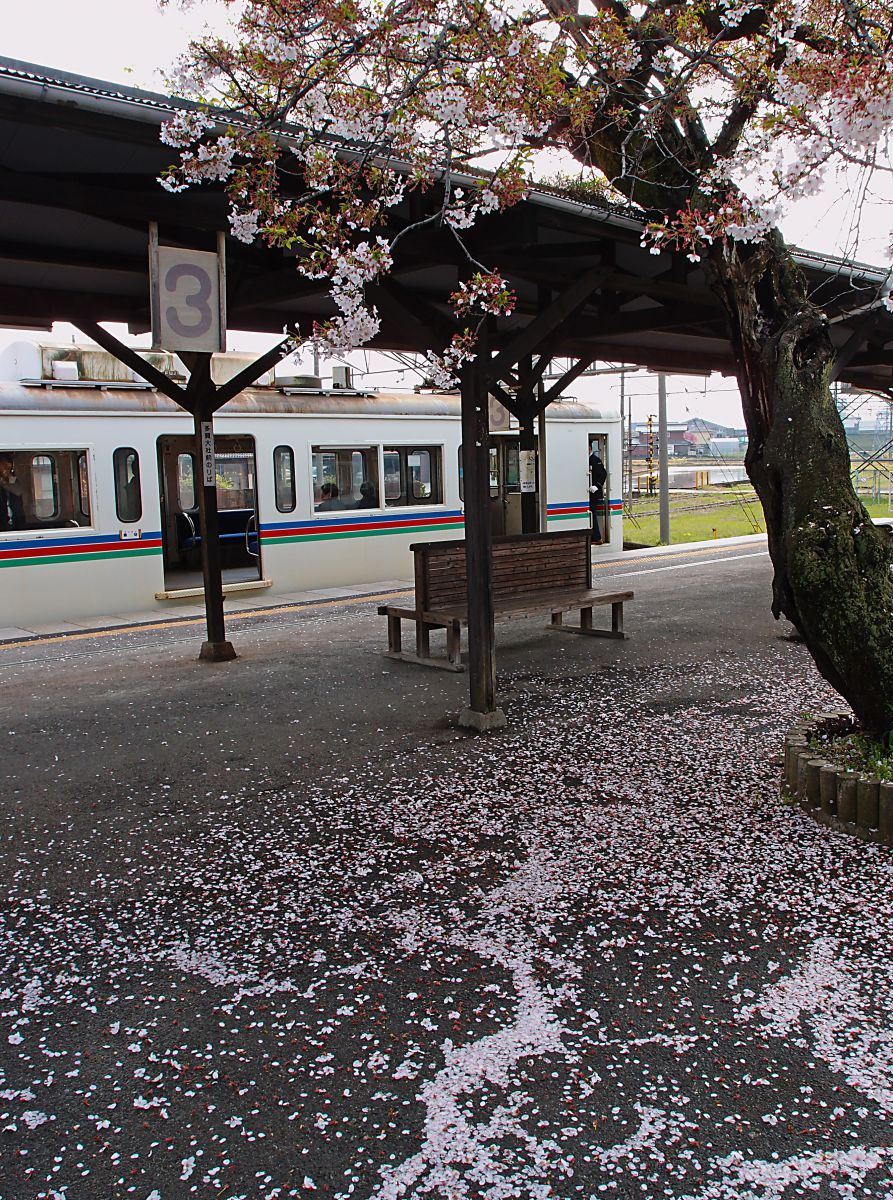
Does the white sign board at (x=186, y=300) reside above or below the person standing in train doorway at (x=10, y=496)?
above

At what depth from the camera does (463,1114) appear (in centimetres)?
261

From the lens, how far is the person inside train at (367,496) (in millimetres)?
14328

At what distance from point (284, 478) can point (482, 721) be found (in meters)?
7.73

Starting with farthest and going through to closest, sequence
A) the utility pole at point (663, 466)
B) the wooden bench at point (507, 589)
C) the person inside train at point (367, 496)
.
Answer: the utility pole at point (663, 466), the person inside train at point (367, 496), the wooden bench at point (507, 589)

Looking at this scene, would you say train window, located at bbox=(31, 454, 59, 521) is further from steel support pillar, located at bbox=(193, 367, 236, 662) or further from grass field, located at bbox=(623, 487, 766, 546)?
grass field, located at bbox=(623, 487, 766, 546)

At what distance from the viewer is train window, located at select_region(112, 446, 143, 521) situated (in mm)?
11750

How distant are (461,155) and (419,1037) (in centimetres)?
455

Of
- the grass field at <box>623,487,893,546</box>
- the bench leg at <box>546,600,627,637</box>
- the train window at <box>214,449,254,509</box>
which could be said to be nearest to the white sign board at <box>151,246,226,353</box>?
the bench leg at <box>546,600,627,637</box>

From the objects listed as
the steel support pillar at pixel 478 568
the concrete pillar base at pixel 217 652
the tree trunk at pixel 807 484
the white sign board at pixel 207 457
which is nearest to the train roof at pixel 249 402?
the white sign board at pixel 207 457

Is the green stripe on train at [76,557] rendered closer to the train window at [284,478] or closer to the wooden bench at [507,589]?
the train window at [284,478]

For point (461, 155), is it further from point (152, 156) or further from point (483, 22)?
point (152, 156)

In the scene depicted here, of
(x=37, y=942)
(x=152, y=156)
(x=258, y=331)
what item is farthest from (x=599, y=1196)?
(x=258, y=331)

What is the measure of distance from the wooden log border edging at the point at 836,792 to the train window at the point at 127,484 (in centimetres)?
910

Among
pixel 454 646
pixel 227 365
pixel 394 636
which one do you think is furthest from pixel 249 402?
pixel 454 646
